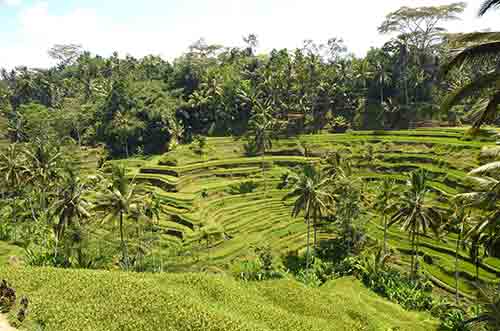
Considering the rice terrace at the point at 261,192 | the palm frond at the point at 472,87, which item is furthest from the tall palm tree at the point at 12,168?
the palm frond at the point at 472,87

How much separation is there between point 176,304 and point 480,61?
49.8ft

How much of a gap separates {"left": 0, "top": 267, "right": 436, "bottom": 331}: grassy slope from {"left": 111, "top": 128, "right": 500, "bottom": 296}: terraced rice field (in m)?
15.6

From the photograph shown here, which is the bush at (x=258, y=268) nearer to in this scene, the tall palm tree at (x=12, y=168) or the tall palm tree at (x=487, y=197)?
the tall palm tree at (x=487, y=197)

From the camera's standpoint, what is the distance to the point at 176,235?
140ft

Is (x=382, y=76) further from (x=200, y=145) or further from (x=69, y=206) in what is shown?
(x=69, y=206)

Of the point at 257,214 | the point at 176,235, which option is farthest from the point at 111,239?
the point at 257,214

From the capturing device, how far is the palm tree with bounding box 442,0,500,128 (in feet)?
31.8

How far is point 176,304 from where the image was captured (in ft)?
58.0

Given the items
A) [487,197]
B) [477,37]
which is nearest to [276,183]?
A: [487,197]

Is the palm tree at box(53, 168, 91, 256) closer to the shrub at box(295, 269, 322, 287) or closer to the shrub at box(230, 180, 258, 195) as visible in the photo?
the shrub at box(295, 269, 322, 287)

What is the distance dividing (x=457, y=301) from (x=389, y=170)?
24.5 metres

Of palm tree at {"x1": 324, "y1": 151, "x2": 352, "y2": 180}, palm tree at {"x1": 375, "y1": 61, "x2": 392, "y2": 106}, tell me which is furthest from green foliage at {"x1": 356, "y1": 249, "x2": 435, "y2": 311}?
palm tree at {"x1": 375, "y1": 61, "x2": 392, "y2": 106}

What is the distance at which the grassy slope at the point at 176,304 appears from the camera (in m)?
16.7

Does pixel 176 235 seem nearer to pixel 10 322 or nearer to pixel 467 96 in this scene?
pixel 10 322
